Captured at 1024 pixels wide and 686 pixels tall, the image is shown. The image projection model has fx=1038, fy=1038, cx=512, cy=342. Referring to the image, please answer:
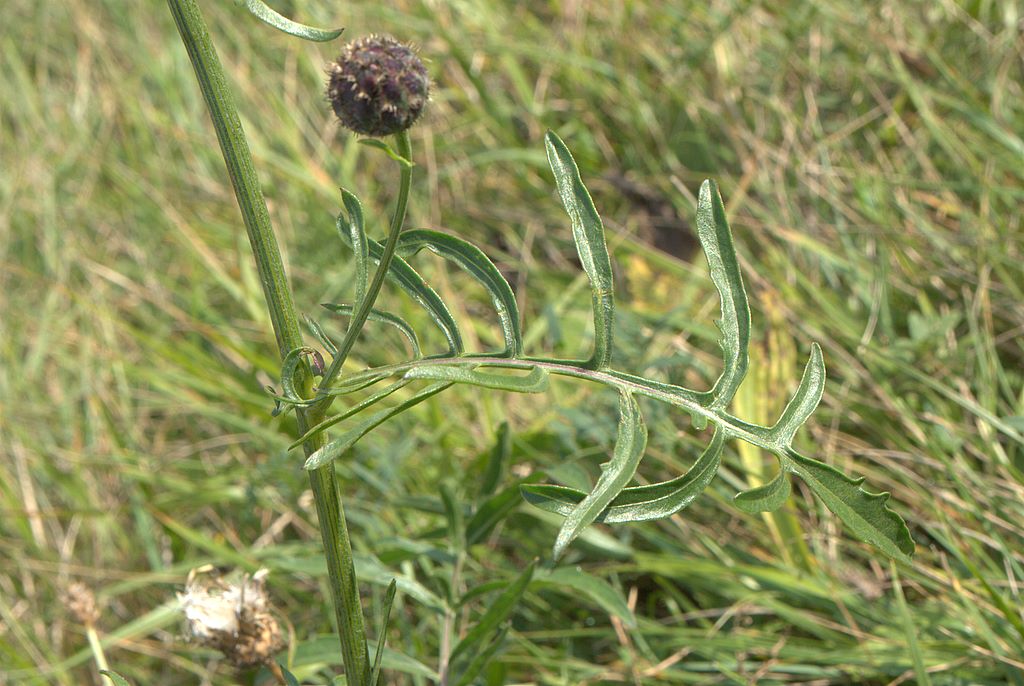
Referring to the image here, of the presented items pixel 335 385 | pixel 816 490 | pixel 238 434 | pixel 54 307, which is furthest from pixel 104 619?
pixel 816 490

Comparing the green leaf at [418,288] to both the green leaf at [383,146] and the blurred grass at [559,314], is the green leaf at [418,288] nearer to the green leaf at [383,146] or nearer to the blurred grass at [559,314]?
the green leaf at [383,146]

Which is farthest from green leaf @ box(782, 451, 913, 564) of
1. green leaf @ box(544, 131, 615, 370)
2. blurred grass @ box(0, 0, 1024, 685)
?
blurred grass @ box(0, 0, 1024, 685)

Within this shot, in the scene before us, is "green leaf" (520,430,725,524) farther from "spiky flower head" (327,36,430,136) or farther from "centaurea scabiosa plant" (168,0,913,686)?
"spiky flower head" (327,36,430,136)

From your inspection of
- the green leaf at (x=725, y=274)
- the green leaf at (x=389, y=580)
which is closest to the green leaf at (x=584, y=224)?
the green leaf at (x=725, y=274)

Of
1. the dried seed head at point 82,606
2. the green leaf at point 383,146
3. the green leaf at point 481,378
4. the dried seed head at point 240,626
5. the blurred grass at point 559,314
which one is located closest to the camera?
the green leaf at point 383,146

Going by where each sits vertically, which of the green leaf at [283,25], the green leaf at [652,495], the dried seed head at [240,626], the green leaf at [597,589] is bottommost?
the dried seed head at [240,626]

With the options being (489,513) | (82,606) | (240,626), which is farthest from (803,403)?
(82,606)

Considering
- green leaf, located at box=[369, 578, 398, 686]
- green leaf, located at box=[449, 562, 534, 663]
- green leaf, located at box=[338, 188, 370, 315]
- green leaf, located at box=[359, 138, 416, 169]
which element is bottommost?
green leaf, located at box=[449, 562, 534, 663]

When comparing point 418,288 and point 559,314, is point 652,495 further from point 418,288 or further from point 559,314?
point 559,314
